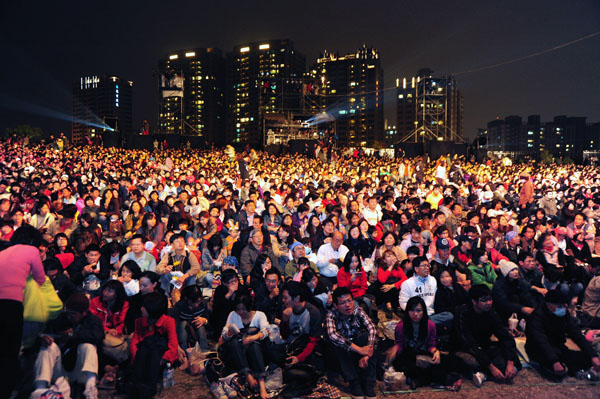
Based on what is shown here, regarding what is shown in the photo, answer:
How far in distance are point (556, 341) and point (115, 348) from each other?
202 inches

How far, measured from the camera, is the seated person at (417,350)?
4.67m

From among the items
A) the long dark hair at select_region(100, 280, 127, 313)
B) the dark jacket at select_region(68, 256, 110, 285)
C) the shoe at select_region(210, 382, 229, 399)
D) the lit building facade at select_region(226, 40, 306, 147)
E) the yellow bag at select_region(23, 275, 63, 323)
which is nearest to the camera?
the yellow bag at select_region(23, 275, 63, 323)

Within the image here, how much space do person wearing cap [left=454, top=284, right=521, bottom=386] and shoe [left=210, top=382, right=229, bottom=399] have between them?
2.69 m

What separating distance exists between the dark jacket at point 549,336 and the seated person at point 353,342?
2041 mm

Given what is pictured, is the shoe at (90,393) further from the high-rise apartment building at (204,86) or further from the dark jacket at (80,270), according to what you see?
the high-rise apartment building at (204,86)

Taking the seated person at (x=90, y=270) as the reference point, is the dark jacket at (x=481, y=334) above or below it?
below

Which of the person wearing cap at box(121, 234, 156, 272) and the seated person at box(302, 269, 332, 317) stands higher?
the person wearing cap at box(121, 234, 156, 272)

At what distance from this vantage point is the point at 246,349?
461cm

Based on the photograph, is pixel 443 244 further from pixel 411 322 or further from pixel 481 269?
pixel 411 322


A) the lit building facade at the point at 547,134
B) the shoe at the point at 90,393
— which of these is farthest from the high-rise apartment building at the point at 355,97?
the shoe at the point at 90,393

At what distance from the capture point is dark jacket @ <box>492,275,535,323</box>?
5934 mm

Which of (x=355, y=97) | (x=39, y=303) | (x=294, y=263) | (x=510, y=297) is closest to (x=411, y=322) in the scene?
(x=510, y=297)

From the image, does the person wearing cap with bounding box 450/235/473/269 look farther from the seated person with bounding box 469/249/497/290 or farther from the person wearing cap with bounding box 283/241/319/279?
the person wearing cap with bounding box 283/241/319/279

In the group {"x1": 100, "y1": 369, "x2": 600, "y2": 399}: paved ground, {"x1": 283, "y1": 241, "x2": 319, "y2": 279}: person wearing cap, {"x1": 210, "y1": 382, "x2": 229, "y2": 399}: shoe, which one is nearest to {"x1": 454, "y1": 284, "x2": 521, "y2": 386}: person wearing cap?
{"x1": 100, "y1": 369, "x2": 600, "y2": 399}: paved ground
